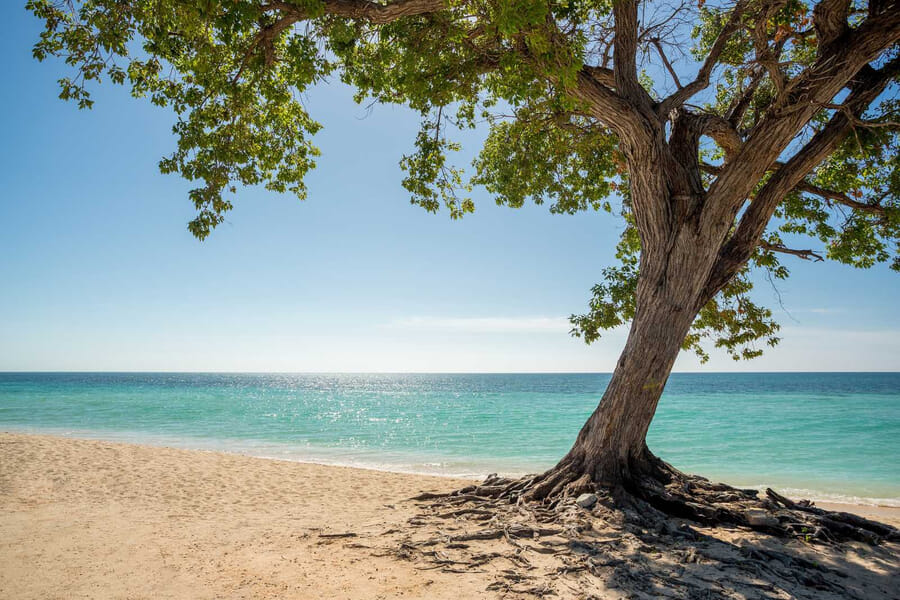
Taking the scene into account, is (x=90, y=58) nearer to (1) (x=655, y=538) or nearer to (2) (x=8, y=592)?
(2) (x=8, y=592)

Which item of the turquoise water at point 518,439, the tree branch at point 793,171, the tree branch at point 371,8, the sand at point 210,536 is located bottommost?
the turquoise water at point 518,439

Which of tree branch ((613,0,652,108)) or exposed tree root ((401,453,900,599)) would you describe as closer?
exposed tree root ((401,453,900,599))

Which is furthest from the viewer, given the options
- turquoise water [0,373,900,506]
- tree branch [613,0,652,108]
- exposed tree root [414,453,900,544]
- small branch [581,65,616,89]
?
turquoise water [0,373,900,506]

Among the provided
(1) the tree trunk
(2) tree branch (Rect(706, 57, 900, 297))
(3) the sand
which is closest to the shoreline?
(3) the sand

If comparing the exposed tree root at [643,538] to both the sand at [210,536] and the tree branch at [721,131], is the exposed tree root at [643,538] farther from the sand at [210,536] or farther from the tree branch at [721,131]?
the tree branch at [721,131]

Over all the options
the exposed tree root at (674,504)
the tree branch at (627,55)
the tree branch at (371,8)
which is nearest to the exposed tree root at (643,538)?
the exposed tree root at (674,504)

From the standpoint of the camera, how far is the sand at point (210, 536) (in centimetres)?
397

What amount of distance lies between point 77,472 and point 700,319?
1325cm

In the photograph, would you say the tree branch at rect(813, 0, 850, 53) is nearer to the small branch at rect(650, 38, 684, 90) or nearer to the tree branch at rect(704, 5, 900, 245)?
the tree branch at rect(704, 5, 900, 245)

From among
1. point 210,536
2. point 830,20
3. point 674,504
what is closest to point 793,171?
point 830,20

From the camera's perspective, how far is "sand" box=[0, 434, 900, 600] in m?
3.97

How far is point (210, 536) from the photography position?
220 inches

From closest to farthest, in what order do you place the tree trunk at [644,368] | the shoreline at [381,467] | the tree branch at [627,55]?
the tree trunk at [644,368], the tree branch at [627,55], the shoreline at [381,467]

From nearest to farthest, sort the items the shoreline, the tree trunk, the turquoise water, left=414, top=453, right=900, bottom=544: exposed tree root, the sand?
the sand, left=414, top=453, right=900, bottom=544: exposed tree root, the tree trunk, the shoreline, the turquoise water
